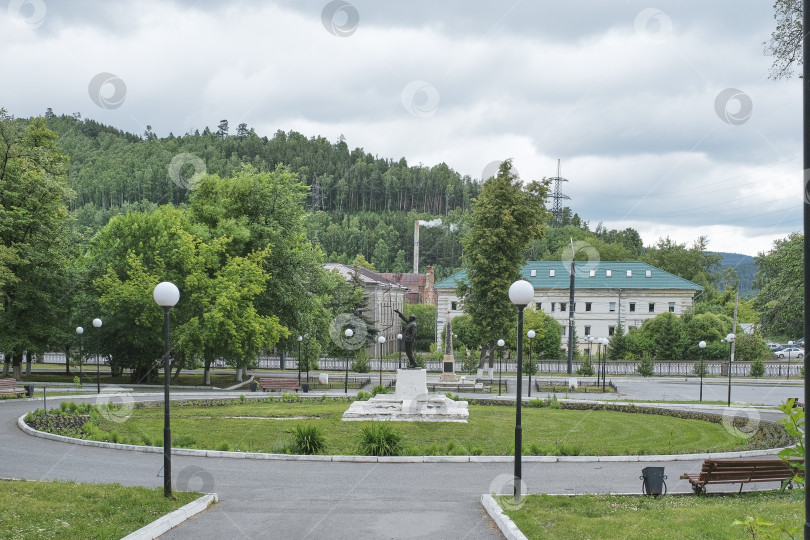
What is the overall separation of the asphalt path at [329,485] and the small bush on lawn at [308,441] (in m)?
0.85

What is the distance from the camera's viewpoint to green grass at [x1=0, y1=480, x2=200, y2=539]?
9289 millimetres

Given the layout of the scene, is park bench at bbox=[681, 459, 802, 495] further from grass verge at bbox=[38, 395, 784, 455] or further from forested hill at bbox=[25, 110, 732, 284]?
forested hill at bbox=[25, 110, 732, 284]

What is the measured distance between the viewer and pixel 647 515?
35.7ft

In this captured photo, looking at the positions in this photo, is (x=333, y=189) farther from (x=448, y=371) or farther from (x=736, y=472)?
(x=736, y=472)

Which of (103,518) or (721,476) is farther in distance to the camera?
(721,476)

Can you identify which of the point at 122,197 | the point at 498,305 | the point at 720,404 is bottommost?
the point at 720,404

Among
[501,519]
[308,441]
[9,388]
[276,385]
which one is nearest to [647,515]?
[501,519]

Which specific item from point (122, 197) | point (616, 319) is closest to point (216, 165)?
point (122, 197)

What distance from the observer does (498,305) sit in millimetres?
47156

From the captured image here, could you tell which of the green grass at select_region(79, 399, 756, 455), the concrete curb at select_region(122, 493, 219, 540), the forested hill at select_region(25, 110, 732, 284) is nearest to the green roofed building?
the forested hill at select_region(25, 110, 732, 284)

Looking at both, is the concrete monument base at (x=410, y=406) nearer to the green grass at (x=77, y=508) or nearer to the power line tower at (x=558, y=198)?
the green grass at (x=77, y=508)

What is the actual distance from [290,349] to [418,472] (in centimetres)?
2901

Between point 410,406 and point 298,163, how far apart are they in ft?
473

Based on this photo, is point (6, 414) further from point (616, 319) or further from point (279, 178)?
point (616, 319)
